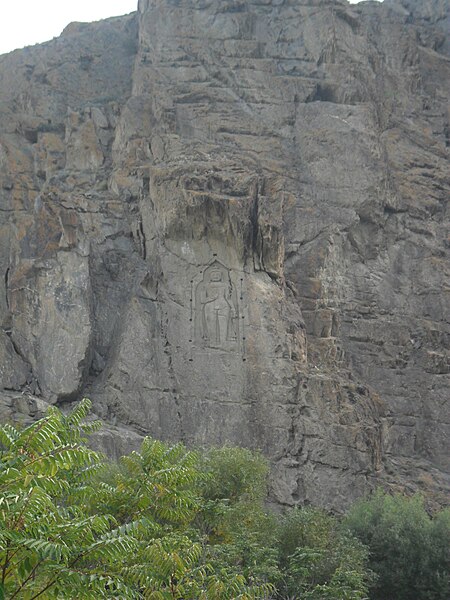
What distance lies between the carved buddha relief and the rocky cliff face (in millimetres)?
73

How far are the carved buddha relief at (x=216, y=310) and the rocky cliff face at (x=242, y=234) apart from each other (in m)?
0.07

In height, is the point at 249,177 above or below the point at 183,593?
above

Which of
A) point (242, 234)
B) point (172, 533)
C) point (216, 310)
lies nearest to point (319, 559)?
point (172, 533)

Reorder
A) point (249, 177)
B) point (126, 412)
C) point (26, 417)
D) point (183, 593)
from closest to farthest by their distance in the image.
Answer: point (183, 593) < point (26, 417) < point (126, 412) < point (249, 177)

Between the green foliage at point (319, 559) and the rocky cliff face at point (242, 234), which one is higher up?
the rocky cliff face at point (242, 234)

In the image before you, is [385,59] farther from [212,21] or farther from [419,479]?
[419,479]

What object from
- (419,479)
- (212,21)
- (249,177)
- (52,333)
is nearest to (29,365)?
(52,333)

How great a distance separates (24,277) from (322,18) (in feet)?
64.7

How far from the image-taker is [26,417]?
1184 inches

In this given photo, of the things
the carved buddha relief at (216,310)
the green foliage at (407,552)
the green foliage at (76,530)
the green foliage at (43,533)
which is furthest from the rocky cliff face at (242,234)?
the green foliage at (43,533)

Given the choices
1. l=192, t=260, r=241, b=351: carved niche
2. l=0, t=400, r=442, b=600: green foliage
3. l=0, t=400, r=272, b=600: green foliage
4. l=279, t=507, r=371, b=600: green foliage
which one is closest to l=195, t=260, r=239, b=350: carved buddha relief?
l=192, t=260, r=241, b=351: carved niche

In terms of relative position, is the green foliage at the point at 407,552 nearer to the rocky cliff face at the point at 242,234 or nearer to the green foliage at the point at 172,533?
the green foliage at the point at 172,533

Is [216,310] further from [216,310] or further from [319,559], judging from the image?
[319,559]

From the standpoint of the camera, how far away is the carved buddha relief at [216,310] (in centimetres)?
3328
